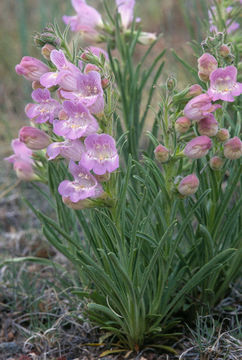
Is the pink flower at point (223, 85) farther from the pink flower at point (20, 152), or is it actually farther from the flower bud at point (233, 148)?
the pink flower at point (20, 152)

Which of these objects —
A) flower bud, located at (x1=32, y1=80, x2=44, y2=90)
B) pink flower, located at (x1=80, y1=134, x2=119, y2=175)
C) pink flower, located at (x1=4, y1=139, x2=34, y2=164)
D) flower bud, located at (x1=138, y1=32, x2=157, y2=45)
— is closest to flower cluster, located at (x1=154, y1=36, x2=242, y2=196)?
pink flower, located at (x1=80, y1=134, x2=119, y2=175)

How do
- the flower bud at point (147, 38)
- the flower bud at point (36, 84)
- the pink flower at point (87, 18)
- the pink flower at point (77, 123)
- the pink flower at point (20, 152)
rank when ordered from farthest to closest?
the flower bud at point (147, 38), the pink flower at point (87, 18), the pink flower at point (20, 152), the flower bud at point (36, 84), the pink flower at point (77, 123)

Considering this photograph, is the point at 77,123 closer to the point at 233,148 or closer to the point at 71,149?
the point at 71,149

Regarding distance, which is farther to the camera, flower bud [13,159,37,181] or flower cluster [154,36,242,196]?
flower bud [13,159,37,181]

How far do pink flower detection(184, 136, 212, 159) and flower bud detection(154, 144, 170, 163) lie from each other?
0.09 meters

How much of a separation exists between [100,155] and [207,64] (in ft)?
1.81

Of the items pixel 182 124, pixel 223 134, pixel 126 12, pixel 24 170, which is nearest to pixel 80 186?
pixel 182 124

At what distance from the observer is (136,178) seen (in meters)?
1.83

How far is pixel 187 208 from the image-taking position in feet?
6.89

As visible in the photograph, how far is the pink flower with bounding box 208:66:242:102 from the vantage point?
1677mm

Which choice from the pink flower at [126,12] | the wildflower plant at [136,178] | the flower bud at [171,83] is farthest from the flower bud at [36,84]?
the pink flower at [126,12]

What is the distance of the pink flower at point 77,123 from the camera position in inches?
60.6

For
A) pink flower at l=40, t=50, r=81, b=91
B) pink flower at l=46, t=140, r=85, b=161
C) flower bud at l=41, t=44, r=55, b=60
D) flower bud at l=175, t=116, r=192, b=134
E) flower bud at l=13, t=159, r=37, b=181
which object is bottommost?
flower bud at l=13, t=159, r=37, b=181

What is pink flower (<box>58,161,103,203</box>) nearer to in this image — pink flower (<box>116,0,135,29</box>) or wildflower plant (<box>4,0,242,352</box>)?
wildflower plant (<box>4,0,242,352</box>)
